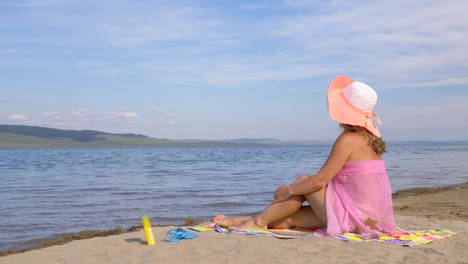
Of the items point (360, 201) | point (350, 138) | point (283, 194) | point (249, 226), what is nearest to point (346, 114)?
point (350, 138)

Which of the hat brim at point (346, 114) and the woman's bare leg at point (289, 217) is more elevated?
the hat brim at point (346, 114)

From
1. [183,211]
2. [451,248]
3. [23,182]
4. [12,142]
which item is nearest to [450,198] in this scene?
[183,211]

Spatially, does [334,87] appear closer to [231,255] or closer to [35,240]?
[231,255]

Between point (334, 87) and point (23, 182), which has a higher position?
point (334, 87)

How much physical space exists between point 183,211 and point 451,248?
566 centimetres

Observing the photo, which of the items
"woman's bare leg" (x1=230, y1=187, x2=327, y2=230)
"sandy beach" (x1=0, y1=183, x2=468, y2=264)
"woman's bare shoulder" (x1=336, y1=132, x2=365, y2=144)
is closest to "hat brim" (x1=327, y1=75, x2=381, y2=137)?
"woman's bare shoulder" (x1=336, y1=132, x2=365, y2=144)

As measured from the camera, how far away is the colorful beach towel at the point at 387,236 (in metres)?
4.95

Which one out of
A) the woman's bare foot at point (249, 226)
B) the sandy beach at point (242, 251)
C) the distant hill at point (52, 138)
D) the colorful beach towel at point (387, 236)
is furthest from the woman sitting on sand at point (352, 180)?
the distant hill at point (52, 138)

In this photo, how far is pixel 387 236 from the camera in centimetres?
515

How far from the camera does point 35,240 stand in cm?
727

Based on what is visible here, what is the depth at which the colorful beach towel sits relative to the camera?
4.95 meters

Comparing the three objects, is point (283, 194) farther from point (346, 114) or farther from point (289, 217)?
point (346, 114)

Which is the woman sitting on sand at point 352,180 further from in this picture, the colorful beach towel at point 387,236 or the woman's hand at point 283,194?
the colorful beach towel at point 387,236

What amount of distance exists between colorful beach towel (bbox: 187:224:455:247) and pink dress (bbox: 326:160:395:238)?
3.8 inches
